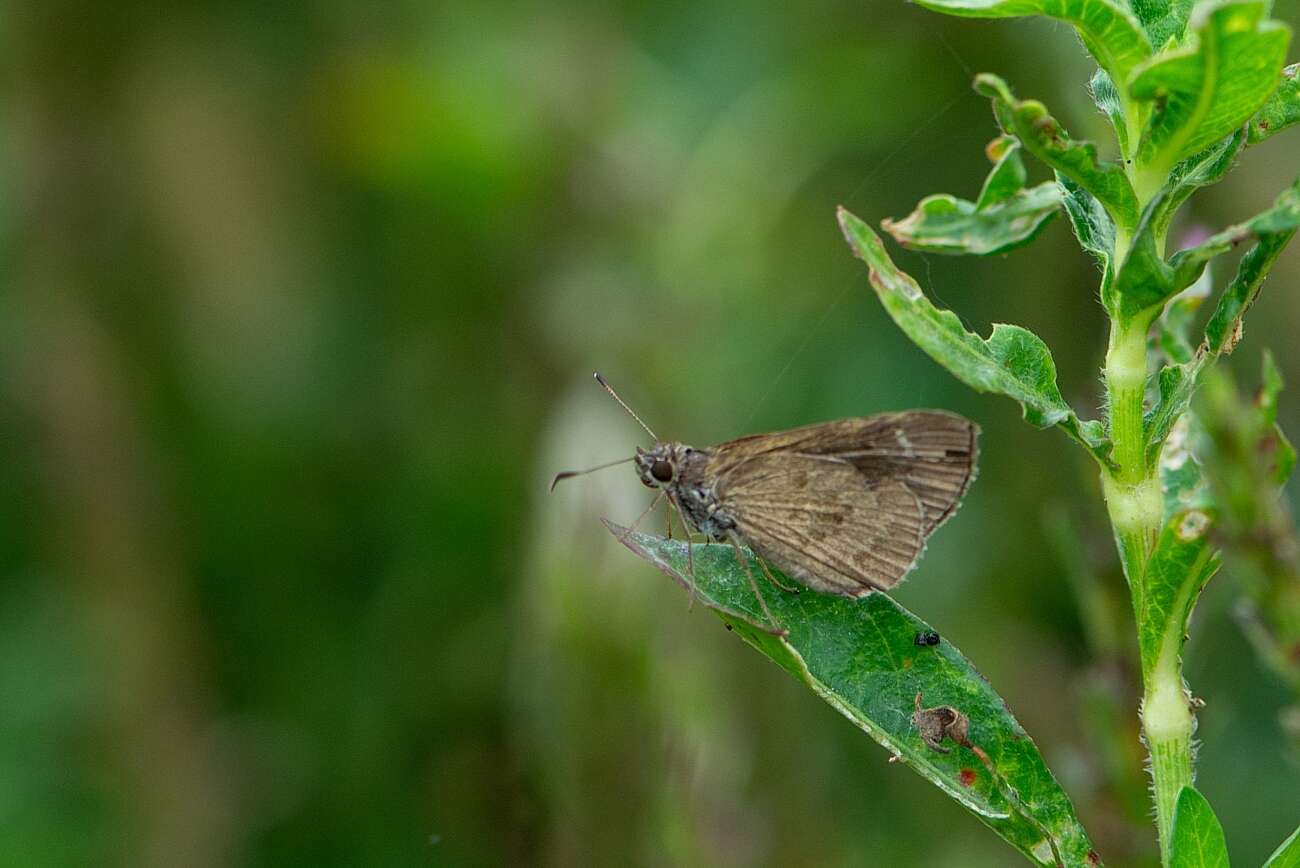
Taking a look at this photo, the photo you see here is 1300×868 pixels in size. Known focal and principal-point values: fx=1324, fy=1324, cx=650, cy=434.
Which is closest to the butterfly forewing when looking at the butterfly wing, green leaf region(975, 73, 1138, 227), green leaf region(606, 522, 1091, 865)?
the butterfly wing

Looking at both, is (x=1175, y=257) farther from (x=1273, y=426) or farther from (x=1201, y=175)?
(x=1273, y=426)

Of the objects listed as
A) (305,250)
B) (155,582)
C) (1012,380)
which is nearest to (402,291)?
(305,250)

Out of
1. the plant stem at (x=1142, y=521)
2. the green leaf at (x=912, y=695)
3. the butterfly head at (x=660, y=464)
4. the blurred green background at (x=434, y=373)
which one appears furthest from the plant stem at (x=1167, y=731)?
the blurred green background at (x=434, y=373)

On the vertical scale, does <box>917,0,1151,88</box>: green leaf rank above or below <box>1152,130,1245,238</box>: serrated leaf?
above

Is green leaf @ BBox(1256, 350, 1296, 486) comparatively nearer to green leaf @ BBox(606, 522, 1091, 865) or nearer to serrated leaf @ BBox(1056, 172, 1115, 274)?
serrated leaf @ BBox(1056, 172, 1115, 274)

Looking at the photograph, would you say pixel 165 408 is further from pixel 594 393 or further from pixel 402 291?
pixel 594 393

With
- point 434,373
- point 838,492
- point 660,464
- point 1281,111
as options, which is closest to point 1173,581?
point 1281,111
